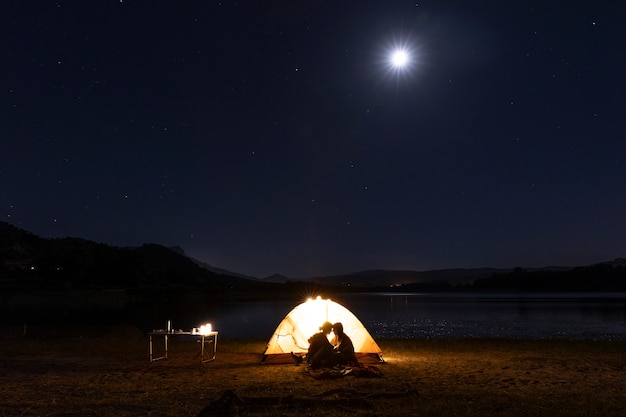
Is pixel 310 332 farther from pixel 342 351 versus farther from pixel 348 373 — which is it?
pixel 348 373

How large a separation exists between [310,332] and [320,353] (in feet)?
8.55

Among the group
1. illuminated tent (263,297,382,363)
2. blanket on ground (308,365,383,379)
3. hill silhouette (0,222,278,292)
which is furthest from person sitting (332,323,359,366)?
hill silhouette (0,222,278,292)

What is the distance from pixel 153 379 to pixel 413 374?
19.6 ft

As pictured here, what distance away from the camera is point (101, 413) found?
8.99 metres

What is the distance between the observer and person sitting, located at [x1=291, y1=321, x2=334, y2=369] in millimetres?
13906

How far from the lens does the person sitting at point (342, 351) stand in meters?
14.1

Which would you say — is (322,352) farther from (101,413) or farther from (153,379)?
(101,413)

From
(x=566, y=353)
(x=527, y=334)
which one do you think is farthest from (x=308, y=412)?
(x=527, y=334)

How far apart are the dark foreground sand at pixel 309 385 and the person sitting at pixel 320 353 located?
43 cm

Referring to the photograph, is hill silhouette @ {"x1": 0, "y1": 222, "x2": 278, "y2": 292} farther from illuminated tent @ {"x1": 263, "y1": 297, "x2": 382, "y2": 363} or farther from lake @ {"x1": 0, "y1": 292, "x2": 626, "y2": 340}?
illuminated tent @ {"x1": 263, "y1": 297, "x2": 382, "y2": 363}

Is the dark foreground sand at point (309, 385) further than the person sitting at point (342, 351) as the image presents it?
No

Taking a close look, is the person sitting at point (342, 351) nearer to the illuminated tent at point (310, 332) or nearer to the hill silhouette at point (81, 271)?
the illuminated tent at point (310, 332)

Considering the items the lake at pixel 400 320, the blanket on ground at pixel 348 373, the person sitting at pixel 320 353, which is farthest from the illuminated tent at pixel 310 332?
the lake at pixel 400 320

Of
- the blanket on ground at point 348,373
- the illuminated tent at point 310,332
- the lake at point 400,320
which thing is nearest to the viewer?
the blanket on ground at point 348,373
